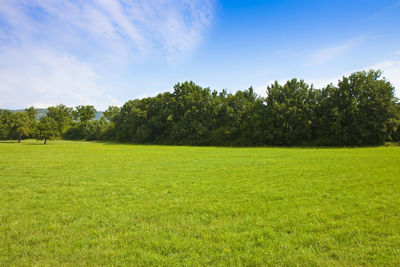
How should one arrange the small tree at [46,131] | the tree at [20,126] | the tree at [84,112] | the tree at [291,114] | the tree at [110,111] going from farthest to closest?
1. the tree at [84,112]
2. the tree at [110,111]
3. the tree at [20,126]
4. the small tree at [46,131]
5. the tree at [291,114]

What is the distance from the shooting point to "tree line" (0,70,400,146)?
41.9 meters

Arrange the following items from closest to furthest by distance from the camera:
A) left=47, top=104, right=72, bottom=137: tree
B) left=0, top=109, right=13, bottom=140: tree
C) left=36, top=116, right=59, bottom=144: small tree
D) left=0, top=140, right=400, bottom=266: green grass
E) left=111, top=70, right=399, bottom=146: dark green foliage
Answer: left=0, top=140, right=400, bottom=266: green grass
left=111, top=70, right=399, bottom=146: dark green foliage
left=36, top=116, right=59, bottom=144: small tree
left=0, top=109, right=13, bottom=140: tree
left=47, top=104, right=72, bottom=137: tree

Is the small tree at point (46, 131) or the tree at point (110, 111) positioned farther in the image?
the tree at point (110, 111)

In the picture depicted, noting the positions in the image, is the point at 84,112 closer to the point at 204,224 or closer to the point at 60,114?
the point at 60,114

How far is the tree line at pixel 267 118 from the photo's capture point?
4188cm

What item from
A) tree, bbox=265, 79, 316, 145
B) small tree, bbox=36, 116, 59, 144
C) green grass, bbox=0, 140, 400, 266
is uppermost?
tree, bbox=265, 79, 316, 145

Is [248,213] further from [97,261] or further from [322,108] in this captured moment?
[322,108]

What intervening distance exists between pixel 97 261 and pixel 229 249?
9.40 ft

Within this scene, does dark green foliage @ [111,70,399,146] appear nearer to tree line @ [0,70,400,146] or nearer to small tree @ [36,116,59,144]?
tree line @ [0,70,400,146]

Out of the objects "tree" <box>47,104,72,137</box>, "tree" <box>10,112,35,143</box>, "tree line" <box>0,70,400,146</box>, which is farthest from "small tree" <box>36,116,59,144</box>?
"tree" <box>47,104,72,137</box>

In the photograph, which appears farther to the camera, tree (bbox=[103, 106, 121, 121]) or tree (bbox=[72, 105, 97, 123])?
tree (bbox=[72, 105, 97, 123])

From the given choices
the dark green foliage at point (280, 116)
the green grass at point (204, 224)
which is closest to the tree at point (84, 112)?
the dark green foliage at point (280, 116)

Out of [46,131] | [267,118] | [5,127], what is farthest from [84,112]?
[267,118]

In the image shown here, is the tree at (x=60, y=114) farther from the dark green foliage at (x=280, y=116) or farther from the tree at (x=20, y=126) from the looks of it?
the dark green foliage at (x=280, y=116)
